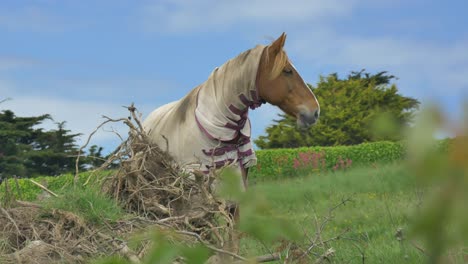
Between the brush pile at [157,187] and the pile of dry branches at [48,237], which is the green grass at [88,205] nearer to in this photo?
the pile of dry branches at [48,237]

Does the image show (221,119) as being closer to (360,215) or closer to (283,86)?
(283,86)

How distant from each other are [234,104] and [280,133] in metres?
23.7

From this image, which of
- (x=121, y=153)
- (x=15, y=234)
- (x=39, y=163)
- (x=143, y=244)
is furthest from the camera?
(x=39, y=163)

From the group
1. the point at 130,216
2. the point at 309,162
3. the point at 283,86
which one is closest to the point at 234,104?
the point at 283,86

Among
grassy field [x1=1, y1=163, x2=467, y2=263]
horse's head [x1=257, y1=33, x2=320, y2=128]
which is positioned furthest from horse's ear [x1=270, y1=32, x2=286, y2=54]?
grassy field [x1=1, y1=163, x2=467, y2=263]

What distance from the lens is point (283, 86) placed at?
5773mm

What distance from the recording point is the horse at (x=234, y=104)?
221 inches

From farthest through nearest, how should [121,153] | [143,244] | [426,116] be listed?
[121,153] < [143,244] < [426,116]

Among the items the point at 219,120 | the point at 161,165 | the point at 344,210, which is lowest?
the point at 344,210

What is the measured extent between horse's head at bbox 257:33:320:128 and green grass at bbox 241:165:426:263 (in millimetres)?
763

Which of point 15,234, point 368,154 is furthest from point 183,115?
point 368,154

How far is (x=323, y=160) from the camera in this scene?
2038 cm

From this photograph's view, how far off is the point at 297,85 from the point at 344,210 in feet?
20.4

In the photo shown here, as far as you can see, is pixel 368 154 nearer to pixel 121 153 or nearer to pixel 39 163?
pixel 39 163
